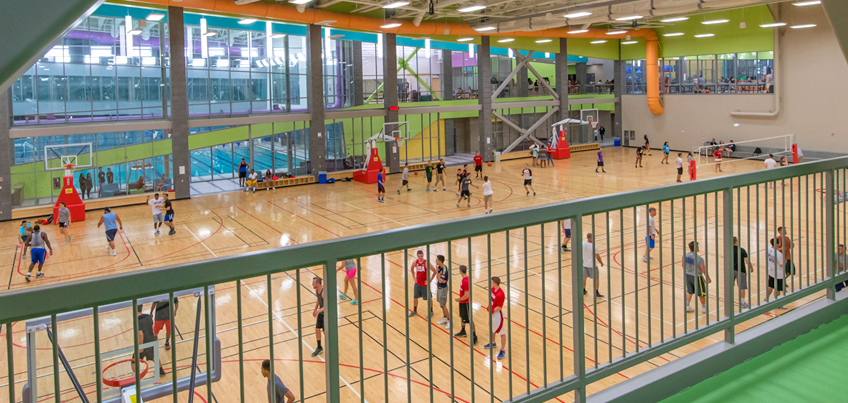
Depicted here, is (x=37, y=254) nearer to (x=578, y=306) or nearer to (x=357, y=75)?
(x=578, y=306)

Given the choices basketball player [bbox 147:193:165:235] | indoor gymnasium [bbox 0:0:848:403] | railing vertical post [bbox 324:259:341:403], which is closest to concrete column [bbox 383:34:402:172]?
indoor gymnasium [bbox 0:0:848:403]

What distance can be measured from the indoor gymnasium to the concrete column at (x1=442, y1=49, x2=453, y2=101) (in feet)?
0.54

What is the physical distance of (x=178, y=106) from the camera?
28.6 metres

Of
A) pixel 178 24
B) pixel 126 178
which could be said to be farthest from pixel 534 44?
pixel 126 178

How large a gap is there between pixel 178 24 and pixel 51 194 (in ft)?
31.4

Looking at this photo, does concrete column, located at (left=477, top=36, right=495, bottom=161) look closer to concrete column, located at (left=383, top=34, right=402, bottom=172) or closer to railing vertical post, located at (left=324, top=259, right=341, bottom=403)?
concrete column, located at (left=383, top=34, right=402, bottom=172)

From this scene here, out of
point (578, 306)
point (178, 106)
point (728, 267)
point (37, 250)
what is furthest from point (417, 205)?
point (578, 306)

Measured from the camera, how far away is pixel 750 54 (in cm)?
3884

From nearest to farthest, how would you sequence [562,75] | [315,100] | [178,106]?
[178,106], [315,100], [562,75]

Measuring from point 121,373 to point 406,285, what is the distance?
2877 mm

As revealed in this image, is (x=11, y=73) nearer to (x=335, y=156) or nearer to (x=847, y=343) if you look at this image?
(x=847, y=343)

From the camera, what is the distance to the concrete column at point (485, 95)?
40.5m

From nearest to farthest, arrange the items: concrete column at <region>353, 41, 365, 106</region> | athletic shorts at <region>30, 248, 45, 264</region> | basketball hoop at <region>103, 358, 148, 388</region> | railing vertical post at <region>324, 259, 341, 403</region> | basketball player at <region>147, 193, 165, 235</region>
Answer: railing vertical post at <region>324, 259, 341, 403</region>
basketball hoop at <region>103, 358, 148, 388</region>
athletic shorts at <region>30, 248, 45, 264</region>
basketball player at <region>147, 193, 165, 235</region>
concrete column at <region>353, 41, 365, 106</region>

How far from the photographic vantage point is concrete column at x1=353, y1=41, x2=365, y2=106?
3788cm
